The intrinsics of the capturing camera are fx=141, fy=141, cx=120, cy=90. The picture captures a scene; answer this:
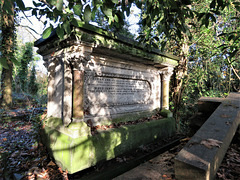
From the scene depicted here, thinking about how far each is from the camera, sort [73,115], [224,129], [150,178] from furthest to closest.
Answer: [73,115] → [150,178] → [224,129]

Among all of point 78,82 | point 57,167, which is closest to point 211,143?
point 78,82

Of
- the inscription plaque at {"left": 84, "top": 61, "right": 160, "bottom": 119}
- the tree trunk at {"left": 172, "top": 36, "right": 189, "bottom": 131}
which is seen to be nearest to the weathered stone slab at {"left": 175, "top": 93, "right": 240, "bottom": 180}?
the inscription plaque at {"left": 84, "top": 61, "right": 160, "bottom": 119}

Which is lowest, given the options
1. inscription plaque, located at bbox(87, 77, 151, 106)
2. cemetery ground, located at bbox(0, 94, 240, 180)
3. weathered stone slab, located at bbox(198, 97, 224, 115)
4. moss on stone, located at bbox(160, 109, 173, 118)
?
cemetery ground, located at bbox(0, 94, 240, 180)

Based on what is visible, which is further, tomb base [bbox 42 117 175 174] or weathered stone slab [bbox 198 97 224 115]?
weathered stone slab [bbox 198 97 224 115]

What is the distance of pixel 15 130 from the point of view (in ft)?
14.2

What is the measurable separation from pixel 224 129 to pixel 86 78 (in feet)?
7.97

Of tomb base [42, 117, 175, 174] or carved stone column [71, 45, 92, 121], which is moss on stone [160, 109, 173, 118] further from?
carved stone column [71, 45, 92, 121]

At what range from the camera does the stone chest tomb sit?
7.87 ft

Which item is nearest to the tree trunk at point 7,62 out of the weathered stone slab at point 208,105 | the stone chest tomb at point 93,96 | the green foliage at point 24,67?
the green foliage at point 24,67

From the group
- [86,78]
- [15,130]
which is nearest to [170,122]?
[86,78]

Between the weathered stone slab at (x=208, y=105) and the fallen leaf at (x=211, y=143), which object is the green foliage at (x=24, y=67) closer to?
the weathered stone slab at (x=208, y=105)

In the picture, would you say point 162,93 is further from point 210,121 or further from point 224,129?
point 224,129

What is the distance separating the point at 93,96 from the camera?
9.80 feet

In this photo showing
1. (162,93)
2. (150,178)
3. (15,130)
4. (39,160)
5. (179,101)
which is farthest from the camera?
(179,101)
